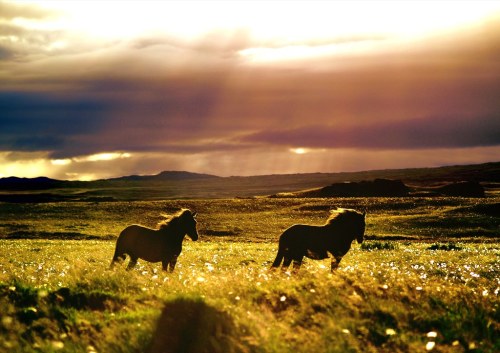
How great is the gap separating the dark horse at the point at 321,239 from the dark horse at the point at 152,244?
3.32 metres

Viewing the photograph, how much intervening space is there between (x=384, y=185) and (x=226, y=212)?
3916cm

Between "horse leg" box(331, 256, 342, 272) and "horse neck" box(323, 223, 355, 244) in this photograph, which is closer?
"horse leg" box(331, 256, 342, 272)

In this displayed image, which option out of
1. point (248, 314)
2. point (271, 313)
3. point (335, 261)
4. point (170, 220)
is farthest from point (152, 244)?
point (248, 314)

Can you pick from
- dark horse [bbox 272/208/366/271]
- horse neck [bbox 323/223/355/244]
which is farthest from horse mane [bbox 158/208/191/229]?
horse neck [bbox 323/223/355/244]

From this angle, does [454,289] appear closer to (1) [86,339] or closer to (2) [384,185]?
(1) [86,339]

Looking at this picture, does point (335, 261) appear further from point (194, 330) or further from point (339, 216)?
point (194, 330)

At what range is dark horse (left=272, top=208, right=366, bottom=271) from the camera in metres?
17.5

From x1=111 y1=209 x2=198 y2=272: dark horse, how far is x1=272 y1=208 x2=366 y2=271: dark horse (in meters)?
3.32

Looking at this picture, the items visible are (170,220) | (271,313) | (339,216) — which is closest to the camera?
(271,313)

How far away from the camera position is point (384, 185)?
10706 cm

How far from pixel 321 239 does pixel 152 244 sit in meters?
5.25

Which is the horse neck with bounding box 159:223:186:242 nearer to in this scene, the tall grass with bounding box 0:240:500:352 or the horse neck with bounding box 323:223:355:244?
the horse neck with bounding box 323:223:355:244

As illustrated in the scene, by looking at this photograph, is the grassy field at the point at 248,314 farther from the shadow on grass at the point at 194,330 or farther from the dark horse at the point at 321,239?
the dark horse at the point at 321,239

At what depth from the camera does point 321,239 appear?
1775 cm
